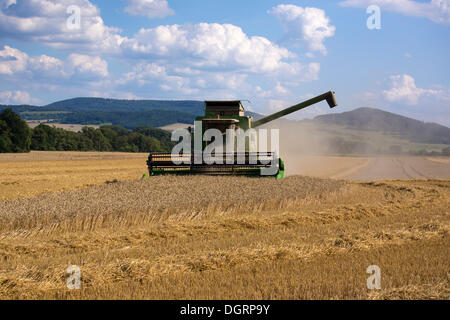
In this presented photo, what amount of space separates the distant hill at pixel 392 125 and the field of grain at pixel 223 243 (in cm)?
7704

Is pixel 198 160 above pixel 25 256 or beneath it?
above

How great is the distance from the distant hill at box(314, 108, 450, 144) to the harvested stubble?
76846mm

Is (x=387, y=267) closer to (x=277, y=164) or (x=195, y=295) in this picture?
(x=195, y=295)

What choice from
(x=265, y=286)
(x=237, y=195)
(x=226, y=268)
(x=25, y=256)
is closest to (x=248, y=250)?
(x=226, y=268)

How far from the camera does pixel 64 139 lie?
69.7 metres

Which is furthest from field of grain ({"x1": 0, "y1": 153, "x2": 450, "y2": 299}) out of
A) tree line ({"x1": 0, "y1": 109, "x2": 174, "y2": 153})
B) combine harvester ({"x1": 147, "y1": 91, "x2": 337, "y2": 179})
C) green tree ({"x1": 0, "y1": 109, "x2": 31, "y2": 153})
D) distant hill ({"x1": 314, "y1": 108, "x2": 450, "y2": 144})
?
distant hill ({"x1": 314, "y1": 108, "x2": 450, "y2": 144})

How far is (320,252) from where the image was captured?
6746 millimetres

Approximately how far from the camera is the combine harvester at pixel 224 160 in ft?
49.8

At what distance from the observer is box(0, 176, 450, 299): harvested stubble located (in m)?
5.19
